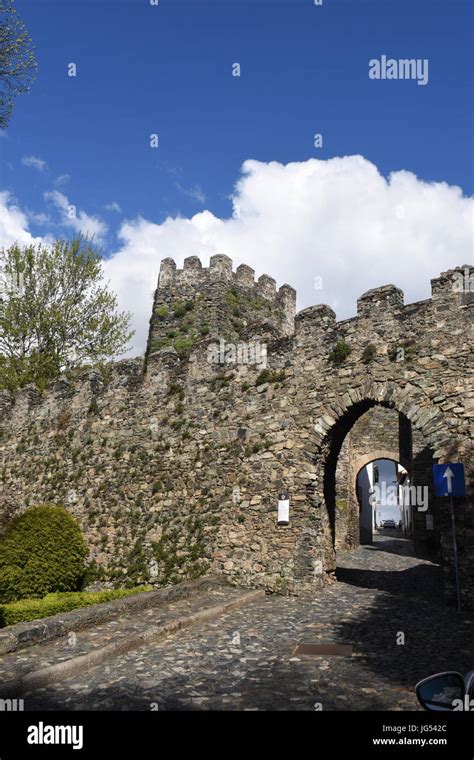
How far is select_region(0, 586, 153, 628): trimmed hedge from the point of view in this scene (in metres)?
8.93

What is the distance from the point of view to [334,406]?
11.3 m

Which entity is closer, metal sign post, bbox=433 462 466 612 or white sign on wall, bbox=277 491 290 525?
metal sign post, bbox=433 462 466 612

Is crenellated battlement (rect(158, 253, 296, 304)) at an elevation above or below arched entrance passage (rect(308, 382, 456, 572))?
above

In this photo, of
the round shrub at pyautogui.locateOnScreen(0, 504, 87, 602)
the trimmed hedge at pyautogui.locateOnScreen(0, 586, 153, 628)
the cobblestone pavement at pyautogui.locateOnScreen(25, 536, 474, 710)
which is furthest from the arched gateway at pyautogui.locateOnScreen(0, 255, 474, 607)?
the trimmed hedge at pyautogui.locateOnScreen(0, 586, 153, 628)

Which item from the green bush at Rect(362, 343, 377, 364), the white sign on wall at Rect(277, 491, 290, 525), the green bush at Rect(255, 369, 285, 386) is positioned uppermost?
the green bush at Rect(362, 343, 377, 364)

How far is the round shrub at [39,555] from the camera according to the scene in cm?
1125

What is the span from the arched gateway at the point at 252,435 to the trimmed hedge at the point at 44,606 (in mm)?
2140

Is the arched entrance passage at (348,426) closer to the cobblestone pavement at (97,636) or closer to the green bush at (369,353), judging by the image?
the green bush at (369,353)

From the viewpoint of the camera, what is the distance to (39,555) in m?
12.0

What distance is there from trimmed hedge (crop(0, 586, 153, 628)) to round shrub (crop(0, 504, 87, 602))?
2.71 feet

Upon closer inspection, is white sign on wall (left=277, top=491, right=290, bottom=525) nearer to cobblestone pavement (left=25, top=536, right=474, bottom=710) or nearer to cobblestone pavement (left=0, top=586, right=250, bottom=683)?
cobblestone pavement (left=25, top=536, right=474, bottom=710)

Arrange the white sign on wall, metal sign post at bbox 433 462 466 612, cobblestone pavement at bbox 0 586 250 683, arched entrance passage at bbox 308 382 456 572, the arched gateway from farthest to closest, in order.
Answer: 1. the white sign on wall
2. the arched gateway
3. arched entrance passage at bbox 308 382 456 572
4. metal sign post at bbox 433 462 466 612
5. cobblestone pavement at bbox 0 586 250 683
